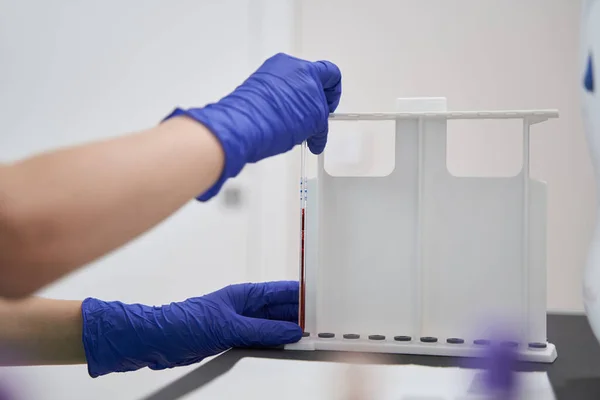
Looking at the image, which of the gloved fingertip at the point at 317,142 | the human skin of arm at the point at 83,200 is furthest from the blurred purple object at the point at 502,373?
the gloved fingertip at the point at 317,142

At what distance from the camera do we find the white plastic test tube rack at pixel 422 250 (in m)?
1.07

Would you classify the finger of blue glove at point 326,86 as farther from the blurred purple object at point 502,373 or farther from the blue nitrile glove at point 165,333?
the blurred purple object at point 502,373

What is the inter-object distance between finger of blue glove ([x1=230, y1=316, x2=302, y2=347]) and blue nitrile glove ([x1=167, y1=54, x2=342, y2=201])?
0.40 meters

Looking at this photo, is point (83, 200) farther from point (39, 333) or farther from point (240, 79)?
point (240, 79)

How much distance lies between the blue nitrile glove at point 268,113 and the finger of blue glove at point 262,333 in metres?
0.40

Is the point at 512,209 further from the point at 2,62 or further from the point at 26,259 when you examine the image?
the point at 2,62

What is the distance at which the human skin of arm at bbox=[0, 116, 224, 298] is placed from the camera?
1.37 feet

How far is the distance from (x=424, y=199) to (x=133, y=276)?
0.93m

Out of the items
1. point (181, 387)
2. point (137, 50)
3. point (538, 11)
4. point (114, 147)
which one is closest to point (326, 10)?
point (538, 11)

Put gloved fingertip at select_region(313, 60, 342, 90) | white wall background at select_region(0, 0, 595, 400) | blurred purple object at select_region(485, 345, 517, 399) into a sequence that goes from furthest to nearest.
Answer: white wall background at select_region(0, 0, 595, 400) < gloved fingertip at select_region(313, 60, 342, 90) < blurred purple object at select_region(485, 345, 517, 399)

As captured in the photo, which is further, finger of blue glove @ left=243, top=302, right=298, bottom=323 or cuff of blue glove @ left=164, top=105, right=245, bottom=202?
finger of blue glove @ left=243, top=302, right=298, bottom=323

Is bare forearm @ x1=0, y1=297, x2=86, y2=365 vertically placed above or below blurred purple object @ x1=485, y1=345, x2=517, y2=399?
below

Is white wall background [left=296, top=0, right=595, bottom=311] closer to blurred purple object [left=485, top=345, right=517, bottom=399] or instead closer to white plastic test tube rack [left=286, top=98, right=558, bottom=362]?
white plastic test tube rack [left=286, top=98, right=558, bottom=362]

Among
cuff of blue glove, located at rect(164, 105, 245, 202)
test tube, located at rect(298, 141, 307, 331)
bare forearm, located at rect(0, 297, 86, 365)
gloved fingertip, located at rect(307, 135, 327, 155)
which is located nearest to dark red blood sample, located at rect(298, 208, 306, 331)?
test tube, located at rect(298, 141, 307, 331)
